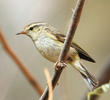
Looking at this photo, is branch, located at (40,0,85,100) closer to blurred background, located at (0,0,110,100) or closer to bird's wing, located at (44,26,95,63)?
bird's wing, located at (44,26,95,63)

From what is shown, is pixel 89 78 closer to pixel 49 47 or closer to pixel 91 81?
pixel 91 81

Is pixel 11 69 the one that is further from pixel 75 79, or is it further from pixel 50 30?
pixel 50 30

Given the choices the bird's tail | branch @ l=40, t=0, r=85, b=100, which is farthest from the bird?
branch @ l=40, t=0, r=85, b=100

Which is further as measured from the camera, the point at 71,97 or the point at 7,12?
the point at 7,12

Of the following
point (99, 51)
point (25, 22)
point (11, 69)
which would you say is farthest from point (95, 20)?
point (11, 69)

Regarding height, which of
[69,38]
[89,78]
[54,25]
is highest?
[69,38]

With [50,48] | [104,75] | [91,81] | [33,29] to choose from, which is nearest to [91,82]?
[91,81]

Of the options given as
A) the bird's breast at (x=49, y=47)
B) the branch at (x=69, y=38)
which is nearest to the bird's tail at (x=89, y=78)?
the bird's breast at (x=49, y=47)
